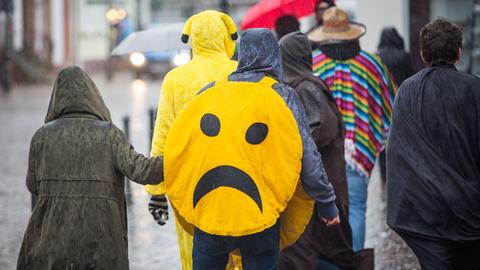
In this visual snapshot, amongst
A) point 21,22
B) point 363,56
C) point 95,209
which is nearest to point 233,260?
point 95,209

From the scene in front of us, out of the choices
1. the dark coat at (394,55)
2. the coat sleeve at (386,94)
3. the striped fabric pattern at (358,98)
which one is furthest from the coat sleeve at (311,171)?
the dark coat at (394,55)

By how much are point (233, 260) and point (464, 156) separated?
1449 mm

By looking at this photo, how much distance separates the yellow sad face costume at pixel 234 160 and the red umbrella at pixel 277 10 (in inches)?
189

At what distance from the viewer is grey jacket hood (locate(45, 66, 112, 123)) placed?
573cm

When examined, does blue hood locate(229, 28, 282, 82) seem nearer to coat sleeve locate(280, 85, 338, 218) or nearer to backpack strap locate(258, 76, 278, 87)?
backpack strap locate(258, 76, 278, 87)

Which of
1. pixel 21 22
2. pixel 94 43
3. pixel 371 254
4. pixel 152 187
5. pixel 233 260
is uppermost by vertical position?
pixel 152 187

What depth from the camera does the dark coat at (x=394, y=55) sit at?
450 inches

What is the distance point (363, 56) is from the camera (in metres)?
8.61

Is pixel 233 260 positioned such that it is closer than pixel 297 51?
Yes

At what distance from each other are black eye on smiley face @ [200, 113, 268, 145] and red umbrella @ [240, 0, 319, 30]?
484 cm

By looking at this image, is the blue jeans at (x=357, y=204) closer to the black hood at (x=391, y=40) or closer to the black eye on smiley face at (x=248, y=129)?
the black eye on smiley face at (x=248, y=129)

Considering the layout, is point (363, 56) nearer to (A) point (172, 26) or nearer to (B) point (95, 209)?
(A) point (172, 26)

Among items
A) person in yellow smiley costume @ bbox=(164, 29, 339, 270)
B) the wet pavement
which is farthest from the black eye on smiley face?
the wet pavement

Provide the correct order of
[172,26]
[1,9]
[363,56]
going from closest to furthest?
[363,56] → [172,26] → [1,9]
